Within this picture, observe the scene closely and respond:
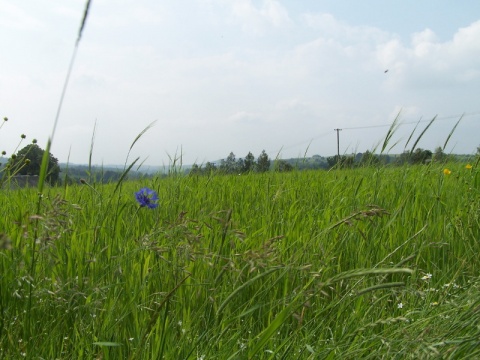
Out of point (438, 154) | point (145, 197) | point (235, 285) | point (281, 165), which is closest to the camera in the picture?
point (235, 285)

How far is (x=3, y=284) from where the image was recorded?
1.57 meters

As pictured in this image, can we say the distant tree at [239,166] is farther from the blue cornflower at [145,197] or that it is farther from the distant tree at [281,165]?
the blue cornflower at [145,197]

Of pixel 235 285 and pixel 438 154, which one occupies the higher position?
pixel 438 154

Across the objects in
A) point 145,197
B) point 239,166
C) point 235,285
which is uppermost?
point 239,166

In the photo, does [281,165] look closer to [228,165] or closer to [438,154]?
[228,165]

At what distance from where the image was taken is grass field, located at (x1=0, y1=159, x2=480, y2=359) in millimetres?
1052

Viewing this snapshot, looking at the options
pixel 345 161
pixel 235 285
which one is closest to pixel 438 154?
pixel 345 161

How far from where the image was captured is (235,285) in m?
1.55

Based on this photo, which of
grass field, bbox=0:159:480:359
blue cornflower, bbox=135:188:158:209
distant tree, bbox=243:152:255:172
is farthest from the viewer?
distant tree, bbox=243:152:255:172

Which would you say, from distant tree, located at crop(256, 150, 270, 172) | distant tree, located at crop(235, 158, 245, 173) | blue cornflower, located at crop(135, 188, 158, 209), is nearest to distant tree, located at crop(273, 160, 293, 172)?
distant tree, located at crop(256, 150, 270, 172)

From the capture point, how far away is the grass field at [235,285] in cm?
105

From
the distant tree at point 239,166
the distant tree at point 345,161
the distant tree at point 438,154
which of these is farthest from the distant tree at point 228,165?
the distant tree at point 438,154

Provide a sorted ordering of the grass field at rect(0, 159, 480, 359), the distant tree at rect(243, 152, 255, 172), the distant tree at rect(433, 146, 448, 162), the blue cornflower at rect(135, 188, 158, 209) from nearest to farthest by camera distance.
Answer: the grass field at rect(0, 159, 480, 359)
the blue cornflower at rect(135, 188, 158, 209)
the distant tree at rect(433, 146, 448, 162)
the distant tree at rect(243, 152, 255, 172)

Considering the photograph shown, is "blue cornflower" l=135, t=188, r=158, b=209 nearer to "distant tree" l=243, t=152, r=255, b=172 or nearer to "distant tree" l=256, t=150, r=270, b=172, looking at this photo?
"distant tree" l=256, t=150, r=270, b=172
